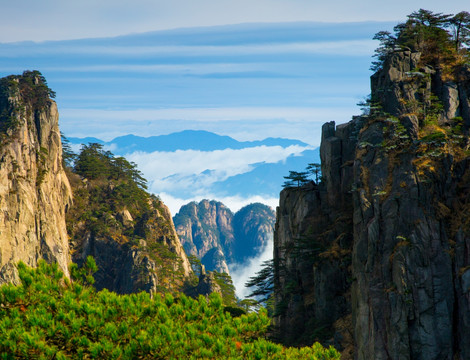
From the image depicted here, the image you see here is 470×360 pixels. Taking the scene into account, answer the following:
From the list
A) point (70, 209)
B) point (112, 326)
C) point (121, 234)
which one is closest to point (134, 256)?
point (121, 234)

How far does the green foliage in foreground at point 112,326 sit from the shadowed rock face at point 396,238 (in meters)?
21.2

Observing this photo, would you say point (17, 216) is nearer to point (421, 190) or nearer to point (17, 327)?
point (421, 190)

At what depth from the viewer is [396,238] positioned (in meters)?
37.3

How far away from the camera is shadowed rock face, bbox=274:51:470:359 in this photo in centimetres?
3581

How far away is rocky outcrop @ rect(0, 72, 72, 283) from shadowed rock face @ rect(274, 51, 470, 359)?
251 feet

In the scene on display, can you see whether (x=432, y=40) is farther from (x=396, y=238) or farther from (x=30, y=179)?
(x=30, y=179)

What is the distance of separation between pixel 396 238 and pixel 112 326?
27.2 m

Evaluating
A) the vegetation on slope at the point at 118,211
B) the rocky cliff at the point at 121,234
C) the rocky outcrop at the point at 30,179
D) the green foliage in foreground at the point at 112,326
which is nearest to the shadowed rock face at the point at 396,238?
the green foliage in foreground at the point at 112,326

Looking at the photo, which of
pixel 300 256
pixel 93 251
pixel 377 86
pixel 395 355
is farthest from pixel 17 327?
pixel 93 251

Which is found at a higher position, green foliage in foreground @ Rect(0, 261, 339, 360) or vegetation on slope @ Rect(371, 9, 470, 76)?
vegetation on slope @ Rect(371, 9, 470, 76)

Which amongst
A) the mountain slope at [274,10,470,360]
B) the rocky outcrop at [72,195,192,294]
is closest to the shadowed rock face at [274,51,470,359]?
the mountain slope at [274,10,470,360]

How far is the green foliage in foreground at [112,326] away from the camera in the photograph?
14875 millimetres

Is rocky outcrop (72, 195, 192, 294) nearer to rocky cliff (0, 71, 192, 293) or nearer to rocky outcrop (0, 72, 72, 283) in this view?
rocky cliff (0, 71, 192, 293)

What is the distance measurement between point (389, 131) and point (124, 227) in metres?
110
